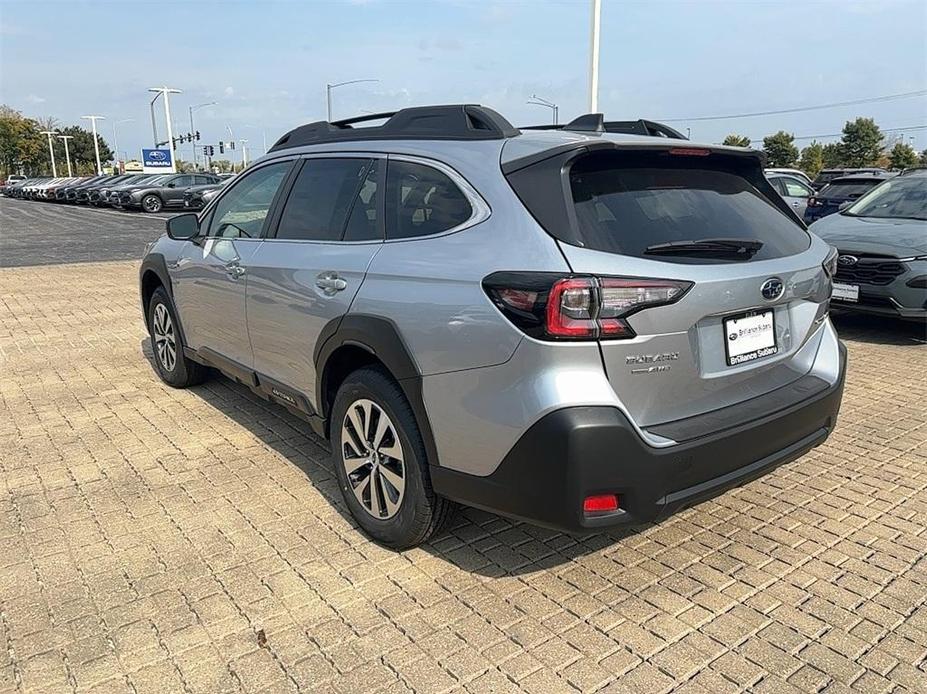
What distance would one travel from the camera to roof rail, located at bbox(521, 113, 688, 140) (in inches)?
130

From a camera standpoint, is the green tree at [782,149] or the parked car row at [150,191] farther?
the green tree at [782,149]

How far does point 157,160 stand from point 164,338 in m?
59.0

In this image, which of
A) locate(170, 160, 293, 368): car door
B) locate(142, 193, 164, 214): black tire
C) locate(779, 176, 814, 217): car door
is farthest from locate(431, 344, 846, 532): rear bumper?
locate(142, 193, 164, 214): black tire

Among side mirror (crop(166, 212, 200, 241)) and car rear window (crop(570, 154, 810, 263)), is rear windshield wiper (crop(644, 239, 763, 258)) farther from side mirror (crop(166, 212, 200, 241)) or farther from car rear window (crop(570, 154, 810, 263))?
side mirror (crop(166, 212, 200, 241))

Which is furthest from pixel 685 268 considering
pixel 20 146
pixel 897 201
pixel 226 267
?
pixel 20 146

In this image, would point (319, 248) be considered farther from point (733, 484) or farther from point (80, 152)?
point (80, 152)

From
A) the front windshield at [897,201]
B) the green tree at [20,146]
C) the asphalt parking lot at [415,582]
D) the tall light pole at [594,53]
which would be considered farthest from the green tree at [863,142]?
the green tree at [20,146]

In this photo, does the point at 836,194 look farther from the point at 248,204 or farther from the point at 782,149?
the point at 782,149

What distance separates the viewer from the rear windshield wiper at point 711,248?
2607 mm

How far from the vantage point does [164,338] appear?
5.59 m

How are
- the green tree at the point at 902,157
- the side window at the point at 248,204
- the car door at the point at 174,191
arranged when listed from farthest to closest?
the green tree at the point at 902,157
the car door at the point at 174,191
the side window at the point at 248,204

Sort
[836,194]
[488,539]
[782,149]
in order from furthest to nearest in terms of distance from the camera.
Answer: [782,149] → [836,194] → [488,539]

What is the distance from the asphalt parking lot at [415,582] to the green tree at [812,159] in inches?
2163

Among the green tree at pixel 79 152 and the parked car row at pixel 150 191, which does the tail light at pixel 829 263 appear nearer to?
the parked car row at pixel 150 191
